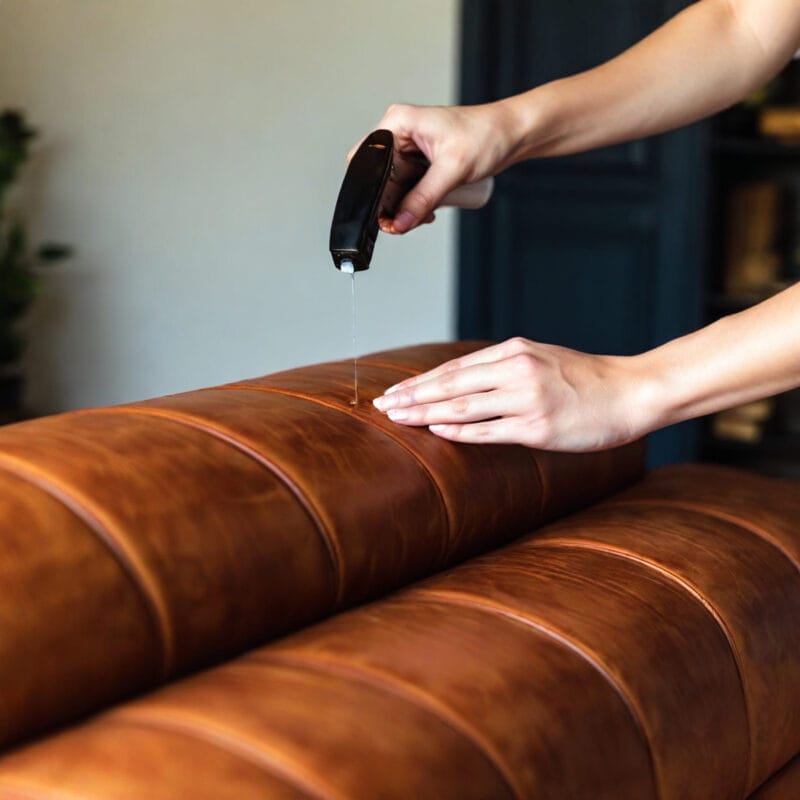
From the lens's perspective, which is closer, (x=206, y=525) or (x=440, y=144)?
(x=206, y=525)

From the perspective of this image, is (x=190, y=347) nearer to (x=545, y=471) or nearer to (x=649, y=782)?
(x=545, y=471)

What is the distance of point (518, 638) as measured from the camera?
2.60ft

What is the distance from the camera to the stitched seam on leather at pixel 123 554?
73cm

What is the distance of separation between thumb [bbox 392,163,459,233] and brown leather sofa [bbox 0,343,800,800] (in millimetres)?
327

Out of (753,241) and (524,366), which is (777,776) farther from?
(753,241)

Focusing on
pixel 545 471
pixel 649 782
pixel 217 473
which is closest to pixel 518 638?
pixel 649 782

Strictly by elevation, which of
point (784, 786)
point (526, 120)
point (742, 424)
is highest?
point (526, 120)

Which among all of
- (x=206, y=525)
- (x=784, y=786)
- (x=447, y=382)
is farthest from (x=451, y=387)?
(x=784, y=786)

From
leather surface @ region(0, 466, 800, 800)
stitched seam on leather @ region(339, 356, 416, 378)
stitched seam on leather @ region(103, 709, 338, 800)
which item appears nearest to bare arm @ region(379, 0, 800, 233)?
stitched seam on leather @ region(339, 356, 416, 378)

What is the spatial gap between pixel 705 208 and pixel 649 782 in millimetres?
3114

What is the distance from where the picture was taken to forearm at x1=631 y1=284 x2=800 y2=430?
1102 millimetres

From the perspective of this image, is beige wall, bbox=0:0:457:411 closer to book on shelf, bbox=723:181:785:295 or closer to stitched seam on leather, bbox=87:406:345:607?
book on shelf, bbox=723:181:785:295

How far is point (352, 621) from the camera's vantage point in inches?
32.8

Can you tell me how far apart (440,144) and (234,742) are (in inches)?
36.4
